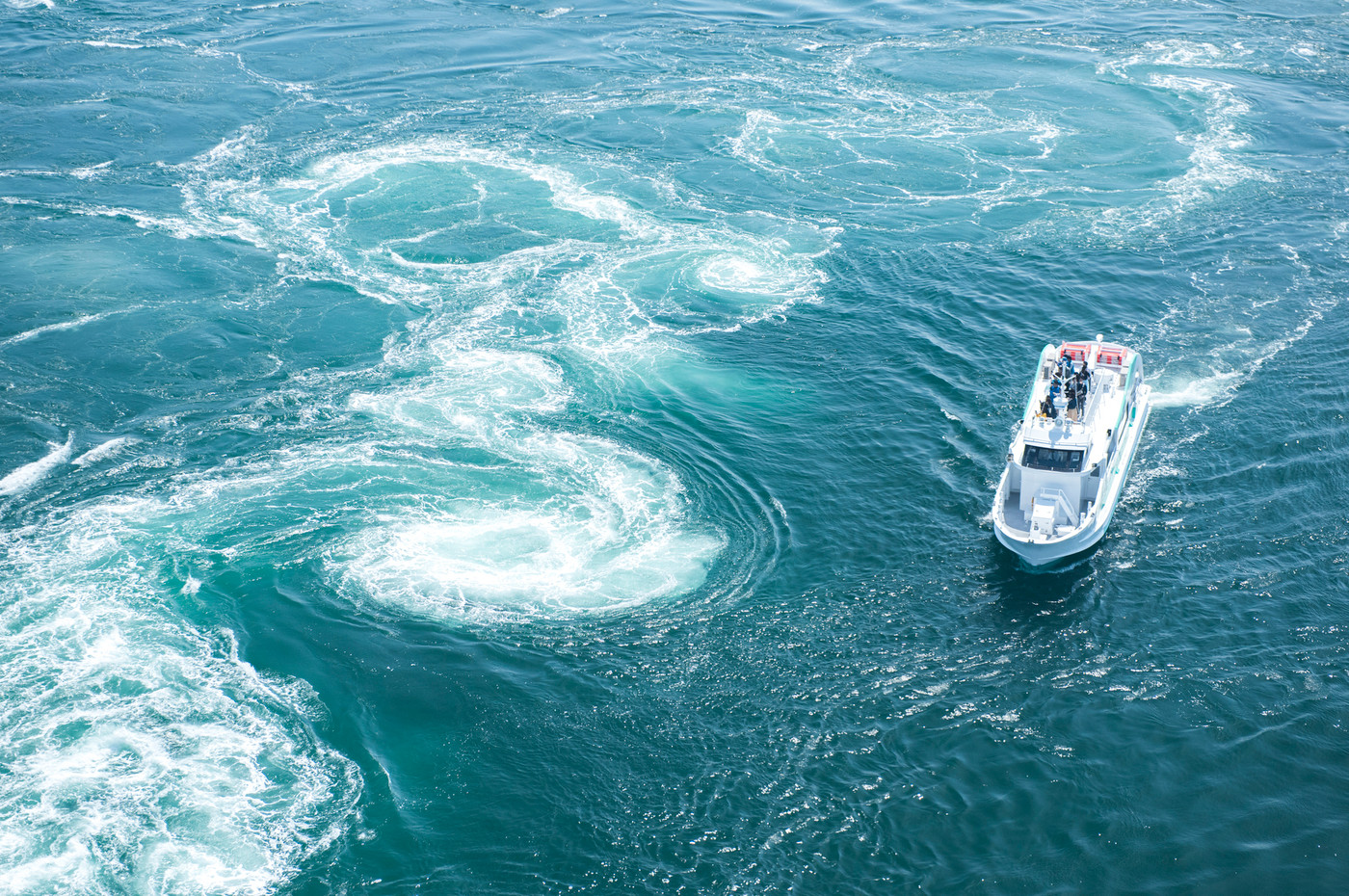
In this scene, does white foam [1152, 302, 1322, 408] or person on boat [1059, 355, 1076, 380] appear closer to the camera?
person on boat [1059, 355, 1076, 380]

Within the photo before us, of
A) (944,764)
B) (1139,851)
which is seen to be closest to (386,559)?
(944,764)

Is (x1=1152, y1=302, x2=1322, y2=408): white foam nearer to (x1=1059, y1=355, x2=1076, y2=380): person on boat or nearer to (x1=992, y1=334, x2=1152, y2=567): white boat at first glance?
(x1=992, y1=334, x2=1152, y2=567): white boat

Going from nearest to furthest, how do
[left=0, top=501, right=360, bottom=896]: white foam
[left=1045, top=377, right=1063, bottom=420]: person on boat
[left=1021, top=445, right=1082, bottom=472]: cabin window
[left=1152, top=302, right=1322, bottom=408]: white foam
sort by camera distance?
[left=0, top=501, right=360, bottom=896]: white foam → [left=1021, top=445, right=1082, bottom=472]: cabin window → [left=1045, top=377, right=1063, bottom=420]: person on boat → [left=1152, top=302, right=1322, bottom=408]: white foam

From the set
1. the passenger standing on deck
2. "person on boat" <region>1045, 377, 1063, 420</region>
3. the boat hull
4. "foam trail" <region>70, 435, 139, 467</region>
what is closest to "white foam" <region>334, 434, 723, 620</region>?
the boat hull

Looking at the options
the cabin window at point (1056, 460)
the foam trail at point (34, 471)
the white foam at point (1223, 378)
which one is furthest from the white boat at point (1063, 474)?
the foam trail at point (34, 471)

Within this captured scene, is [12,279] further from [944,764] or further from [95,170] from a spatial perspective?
[944,764]

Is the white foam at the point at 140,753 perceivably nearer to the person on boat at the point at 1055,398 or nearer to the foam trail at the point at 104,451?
the foam trail at the point at 104,451

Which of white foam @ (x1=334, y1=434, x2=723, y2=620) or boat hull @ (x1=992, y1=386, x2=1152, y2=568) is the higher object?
boat hull @ (x1=992, y1=386, x2=1152, y2=568)
